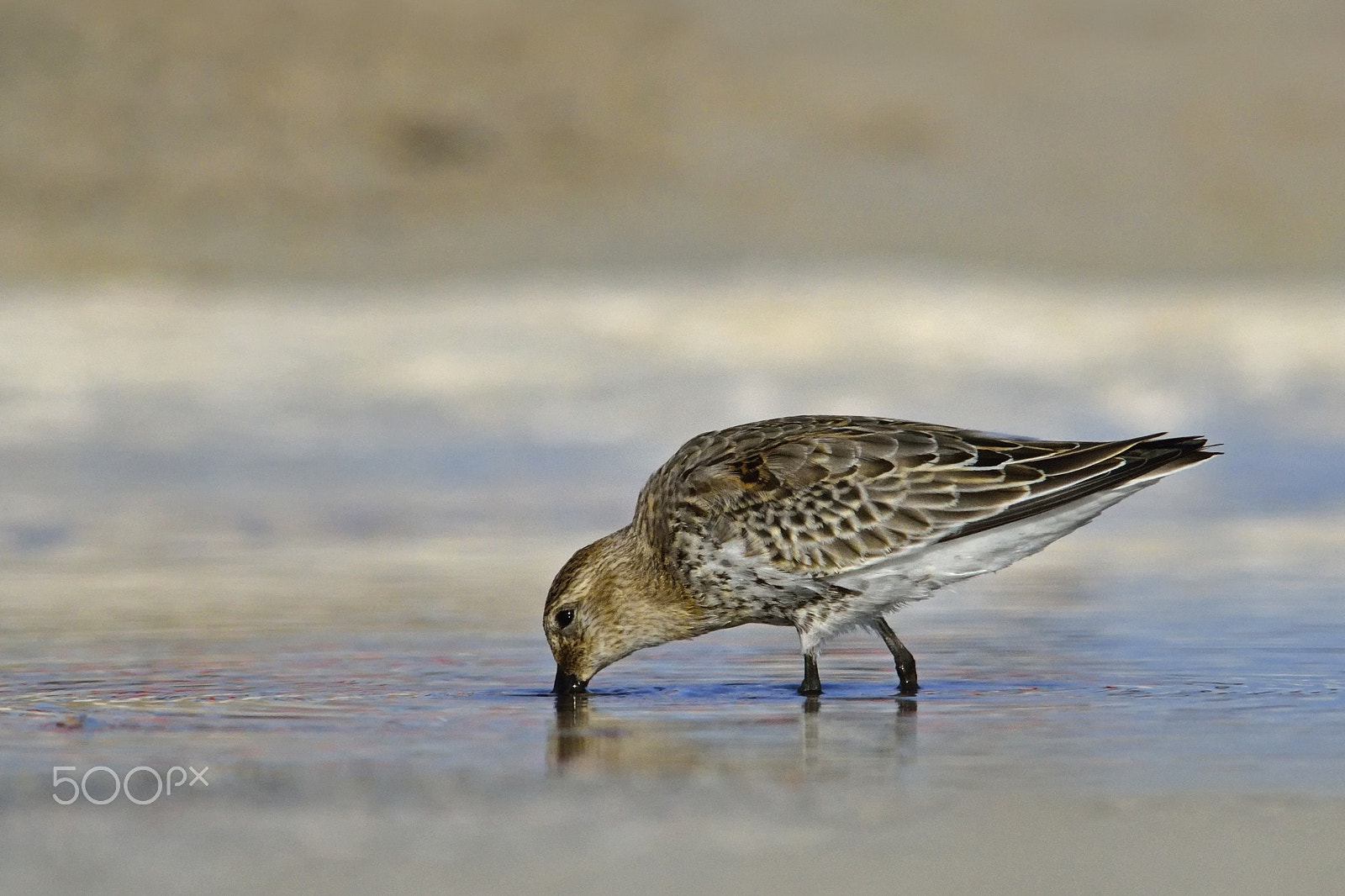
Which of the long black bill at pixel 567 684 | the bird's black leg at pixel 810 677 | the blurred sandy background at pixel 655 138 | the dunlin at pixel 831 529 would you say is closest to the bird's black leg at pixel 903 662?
the dunlin at pixel 831 529

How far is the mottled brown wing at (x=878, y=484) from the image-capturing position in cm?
767

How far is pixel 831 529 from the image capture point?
25.7 ft

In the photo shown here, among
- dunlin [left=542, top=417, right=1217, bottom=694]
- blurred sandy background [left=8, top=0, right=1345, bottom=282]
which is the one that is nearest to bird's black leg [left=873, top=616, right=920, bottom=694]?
dunlin [left=542, top=417, right=1217, bottom=694]

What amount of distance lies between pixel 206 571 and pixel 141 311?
806cm

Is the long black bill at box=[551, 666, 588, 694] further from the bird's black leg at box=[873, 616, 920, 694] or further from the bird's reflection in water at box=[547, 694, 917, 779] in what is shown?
the bird's black leg at box=[873, 616, 920, 694]

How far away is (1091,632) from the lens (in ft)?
29.3

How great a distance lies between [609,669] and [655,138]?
45.4 feet

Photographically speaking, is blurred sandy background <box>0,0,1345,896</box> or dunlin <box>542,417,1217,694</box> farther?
dunlin <box>542,417,1217,694</box>

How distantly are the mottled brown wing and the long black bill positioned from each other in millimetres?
743

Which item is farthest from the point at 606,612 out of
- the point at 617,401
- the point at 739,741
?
the point at 617,401

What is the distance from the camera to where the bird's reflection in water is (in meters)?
6.20

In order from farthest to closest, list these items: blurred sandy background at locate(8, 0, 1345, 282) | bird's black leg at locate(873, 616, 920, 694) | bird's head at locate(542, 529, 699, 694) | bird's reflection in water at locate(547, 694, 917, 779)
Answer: blurred sandy background at locate(8, 0, 1345, 282), bird's head at locate(542, 529, 699, 694), bird's black leg at locate(873, 616, 920, 694), bird's reflection in water at locate(547, 694, 917, 779)

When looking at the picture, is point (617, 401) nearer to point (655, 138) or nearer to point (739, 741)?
point (655, 138)

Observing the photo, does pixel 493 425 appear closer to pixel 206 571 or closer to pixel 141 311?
pixel 141 311
